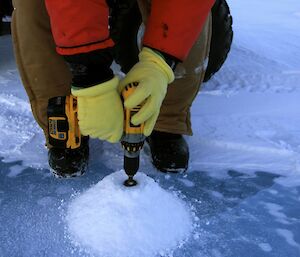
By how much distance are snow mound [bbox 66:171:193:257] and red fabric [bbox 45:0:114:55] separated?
13.0 inches

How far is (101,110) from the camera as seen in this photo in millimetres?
944

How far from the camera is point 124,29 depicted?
1.50 meters

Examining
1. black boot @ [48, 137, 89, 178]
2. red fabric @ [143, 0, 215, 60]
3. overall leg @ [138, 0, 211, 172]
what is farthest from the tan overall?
red fabric @ [143, 0, 215, 60]

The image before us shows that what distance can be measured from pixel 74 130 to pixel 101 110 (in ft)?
0.74

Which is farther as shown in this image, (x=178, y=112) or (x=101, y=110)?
(x=178, y=112)

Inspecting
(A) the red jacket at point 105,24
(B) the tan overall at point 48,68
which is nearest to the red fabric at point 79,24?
(A) the red jacket at point 105,24

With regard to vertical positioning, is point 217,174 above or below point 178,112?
below

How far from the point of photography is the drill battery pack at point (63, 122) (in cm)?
107

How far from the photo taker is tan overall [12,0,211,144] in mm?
1166

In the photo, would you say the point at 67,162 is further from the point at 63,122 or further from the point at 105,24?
the point at 105,24

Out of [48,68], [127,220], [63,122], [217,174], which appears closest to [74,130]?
[63,122]

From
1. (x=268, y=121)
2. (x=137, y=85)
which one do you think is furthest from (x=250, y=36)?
(x=137, y=85)

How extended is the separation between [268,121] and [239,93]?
270mm

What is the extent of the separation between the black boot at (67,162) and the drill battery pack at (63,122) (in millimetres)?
30
